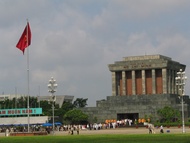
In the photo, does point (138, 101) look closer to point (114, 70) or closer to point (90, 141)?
point (114, 70)

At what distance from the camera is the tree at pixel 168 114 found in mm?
70688

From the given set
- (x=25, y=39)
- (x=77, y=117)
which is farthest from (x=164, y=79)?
(x=25, y=39)

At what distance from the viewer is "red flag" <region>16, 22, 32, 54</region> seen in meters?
45.1

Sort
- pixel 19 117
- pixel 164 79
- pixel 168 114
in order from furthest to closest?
1. pixel 19 117
2. pixel 164 79
3. pixel 168 114

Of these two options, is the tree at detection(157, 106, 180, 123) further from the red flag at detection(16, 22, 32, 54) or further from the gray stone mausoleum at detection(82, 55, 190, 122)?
the red flag at detection(16, 22, 32, 54)

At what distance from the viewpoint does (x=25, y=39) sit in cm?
4538

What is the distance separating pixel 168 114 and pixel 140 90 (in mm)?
16119

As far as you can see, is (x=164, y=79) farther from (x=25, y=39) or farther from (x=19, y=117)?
(x=25, y=39)

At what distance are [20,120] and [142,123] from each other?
28918mm

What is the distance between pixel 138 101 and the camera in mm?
79188

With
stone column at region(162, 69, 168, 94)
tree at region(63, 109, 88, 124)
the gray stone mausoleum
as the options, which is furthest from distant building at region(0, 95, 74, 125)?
stone column at region(162, 69, 168, 94)

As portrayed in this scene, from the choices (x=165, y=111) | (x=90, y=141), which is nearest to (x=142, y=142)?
(x=90, y=141)

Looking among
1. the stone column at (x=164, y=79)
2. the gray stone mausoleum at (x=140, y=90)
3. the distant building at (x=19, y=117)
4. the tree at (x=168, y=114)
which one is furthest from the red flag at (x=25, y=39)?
the distant building at (x=19, y=117)

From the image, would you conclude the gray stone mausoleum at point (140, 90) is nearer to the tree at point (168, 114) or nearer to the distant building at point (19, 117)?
the tree at point (168, 114)
